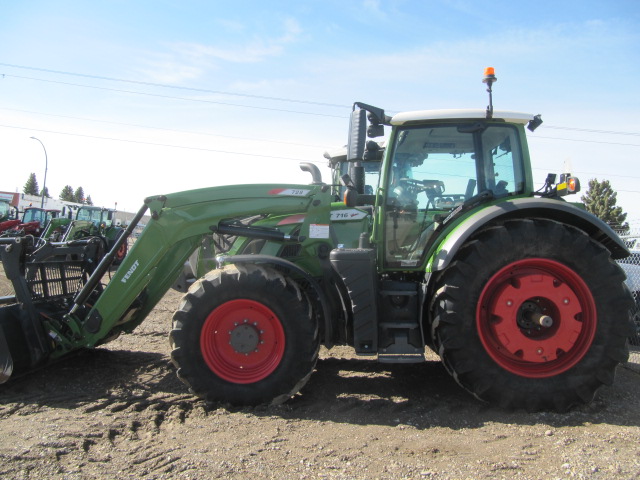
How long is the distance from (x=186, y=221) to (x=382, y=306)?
1906 mm

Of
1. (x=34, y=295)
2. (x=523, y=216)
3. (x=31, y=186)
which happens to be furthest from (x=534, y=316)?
(x=31, y=186)

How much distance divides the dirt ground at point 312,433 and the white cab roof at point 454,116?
239 cm

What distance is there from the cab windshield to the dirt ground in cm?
130

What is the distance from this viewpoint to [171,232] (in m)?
4.53

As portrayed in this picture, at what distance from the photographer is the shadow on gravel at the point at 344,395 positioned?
3.80 m

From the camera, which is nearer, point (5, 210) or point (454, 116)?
point (454, 116)

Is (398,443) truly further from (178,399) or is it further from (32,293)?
(32,293)

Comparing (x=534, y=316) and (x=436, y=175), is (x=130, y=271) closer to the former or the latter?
(x=436, y=175)

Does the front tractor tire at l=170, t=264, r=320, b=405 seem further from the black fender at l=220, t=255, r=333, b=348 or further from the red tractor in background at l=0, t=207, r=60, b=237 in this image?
the red tractor in background at l=0, t=207, r=60, b=237

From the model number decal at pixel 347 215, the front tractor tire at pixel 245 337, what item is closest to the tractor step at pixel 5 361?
the front tractor tire at pixel 245 337

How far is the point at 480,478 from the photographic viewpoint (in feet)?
9.37

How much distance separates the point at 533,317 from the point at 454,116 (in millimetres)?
1789

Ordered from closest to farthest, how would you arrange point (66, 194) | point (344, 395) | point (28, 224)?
point (344, 395), point (28, 224), point (66, 194)

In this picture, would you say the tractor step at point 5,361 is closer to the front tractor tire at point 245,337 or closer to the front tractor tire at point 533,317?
the front tractor tire at point 245,337
